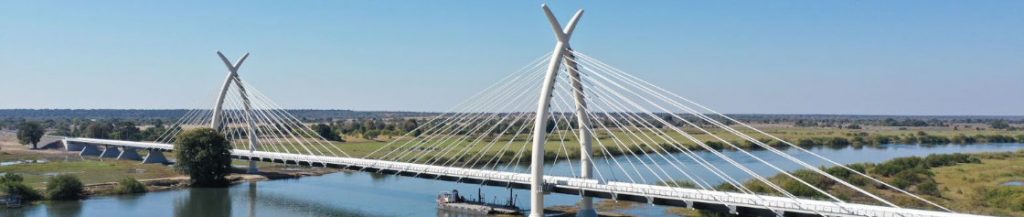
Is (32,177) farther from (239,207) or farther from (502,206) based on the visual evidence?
(502,206)

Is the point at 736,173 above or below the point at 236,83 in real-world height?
below

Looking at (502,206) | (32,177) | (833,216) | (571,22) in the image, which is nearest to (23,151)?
(32,177)

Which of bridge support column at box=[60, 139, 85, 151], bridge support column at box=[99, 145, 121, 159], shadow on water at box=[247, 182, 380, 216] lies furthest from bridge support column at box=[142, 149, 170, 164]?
shadow on water at box=[247, 182, 380, 216]

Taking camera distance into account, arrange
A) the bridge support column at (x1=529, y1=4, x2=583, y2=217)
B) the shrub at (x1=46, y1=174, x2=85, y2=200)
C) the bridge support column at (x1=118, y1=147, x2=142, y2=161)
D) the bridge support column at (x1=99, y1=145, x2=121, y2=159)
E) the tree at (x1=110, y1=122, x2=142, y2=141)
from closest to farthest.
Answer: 1. the bridge support column at (x1=529, y1=4, x2=583, y2=217)
2. the shrub at (x1=46, y1=174, x2=85, y2=200)
3. the bridge support column at (x1=118, y1=147, x2=142, y2=161)
4. the bridge support column at (x1=99, y1=145, x2=121, y2=159)
5. the tree at (x1=110, y1=122, x2=142, y2=141)

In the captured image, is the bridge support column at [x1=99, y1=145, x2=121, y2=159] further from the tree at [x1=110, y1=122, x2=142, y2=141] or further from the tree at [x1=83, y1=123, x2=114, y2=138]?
the tree at [x1=83, y1=123, x2=114, y2=138]

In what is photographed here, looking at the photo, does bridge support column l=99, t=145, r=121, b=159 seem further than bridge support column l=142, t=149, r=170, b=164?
Yes

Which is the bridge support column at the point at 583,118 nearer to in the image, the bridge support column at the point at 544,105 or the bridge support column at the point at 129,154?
the bridge support column at the point at 544,105
